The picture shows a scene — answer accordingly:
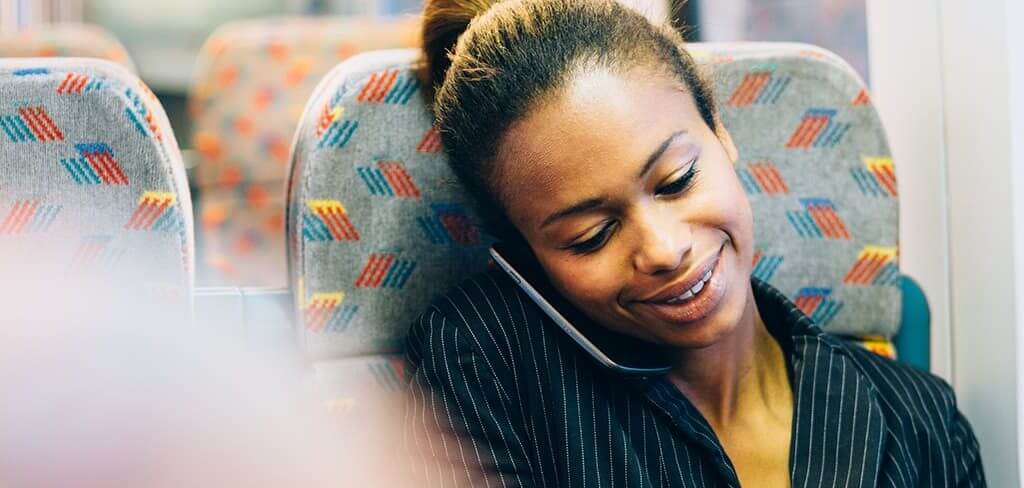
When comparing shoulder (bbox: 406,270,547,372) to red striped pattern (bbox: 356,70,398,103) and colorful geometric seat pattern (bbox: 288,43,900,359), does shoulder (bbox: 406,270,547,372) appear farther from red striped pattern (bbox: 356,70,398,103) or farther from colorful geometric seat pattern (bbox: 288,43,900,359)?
red striped pattern (bbox: 356,70,398,103)

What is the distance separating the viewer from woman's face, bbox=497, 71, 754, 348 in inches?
31.3

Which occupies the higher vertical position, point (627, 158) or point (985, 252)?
point (627, 158)

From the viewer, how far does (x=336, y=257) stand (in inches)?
37.1

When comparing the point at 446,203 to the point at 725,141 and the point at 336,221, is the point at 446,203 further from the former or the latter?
the point at 725,141

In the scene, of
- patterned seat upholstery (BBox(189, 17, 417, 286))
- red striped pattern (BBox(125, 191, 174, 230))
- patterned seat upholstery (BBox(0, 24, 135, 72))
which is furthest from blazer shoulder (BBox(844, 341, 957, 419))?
patterned seat upholstery (BBox(189, 17, 417, 286))

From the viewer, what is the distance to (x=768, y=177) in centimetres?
106

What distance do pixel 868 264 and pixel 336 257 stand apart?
1.80 ft

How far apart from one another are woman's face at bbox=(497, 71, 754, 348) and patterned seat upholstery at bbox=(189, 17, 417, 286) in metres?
0.89

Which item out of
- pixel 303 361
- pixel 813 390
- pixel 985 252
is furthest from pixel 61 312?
pixel 985 252

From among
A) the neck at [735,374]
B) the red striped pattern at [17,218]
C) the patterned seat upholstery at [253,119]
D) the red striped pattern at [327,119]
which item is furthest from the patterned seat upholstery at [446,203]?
the patterned seat upholstery at [253,119]

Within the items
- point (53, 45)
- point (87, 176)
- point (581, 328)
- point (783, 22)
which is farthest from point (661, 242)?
point (783, 22)

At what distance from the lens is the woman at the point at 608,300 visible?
2.64 feet

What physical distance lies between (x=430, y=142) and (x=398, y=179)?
46mm

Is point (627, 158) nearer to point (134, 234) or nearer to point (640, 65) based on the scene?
point (640, 65)
